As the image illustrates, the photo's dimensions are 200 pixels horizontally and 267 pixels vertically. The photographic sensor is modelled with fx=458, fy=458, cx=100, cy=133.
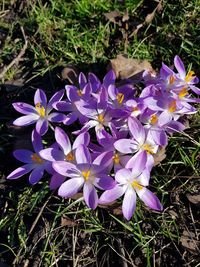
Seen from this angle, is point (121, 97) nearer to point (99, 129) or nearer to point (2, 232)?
point (99, 129)

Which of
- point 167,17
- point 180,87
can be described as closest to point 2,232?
point 180,87

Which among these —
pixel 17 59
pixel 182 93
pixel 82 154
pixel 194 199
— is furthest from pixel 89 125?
pixel 17 59

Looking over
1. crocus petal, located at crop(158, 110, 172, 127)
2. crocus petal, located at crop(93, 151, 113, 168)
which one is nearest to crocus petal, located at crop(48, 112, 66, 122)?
crocus petal, located at crop(93, 151, 113, 168)

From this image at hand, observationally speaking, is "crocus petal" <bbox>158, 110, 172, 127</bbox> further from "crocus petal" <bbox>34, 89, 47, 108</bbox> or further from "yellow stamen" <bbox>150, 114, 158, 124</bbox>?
"crocus petal" <bbox>34, 89, 47, 108</bbox>

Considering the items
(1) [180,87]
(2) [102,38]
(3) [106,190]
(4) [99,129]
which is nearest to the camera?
(3) [106,190]

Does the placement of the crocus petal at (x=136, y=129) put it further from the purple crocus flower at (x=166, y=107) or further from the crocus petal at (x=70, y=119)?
the crocus petal at (x=70, y=119)

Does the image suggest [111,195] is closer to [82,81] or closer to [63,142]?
[63,142]

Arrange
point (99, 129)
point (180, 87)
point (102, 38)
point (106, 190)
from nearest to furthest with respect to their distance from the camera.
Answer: point (106, 190)
point (99, 129)
point (180, 87)
point (102, 38)

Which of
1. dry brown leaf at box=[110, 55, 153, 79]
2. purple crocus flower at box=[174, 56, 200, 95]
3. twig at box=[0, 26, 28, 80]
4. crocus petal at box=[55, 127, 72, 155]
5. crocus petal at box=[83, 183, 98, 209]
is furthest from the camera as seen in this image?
twig at box=[0, 26, 28, 80]
